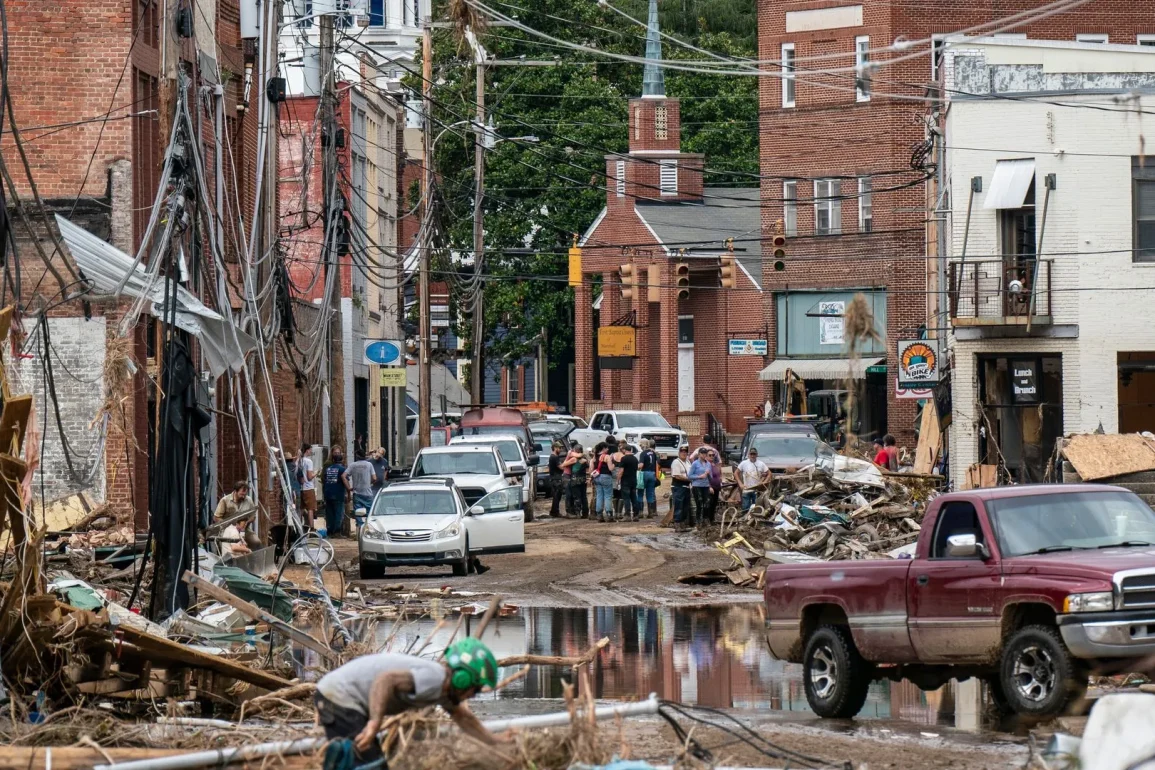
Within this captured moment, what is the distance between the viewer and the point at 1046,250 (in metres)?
36.0

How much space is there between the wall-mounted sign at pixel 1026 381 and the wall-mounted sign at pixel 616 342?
2829cm

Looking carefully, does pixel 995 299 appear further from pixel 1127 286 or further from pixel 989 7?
pixel 989 7

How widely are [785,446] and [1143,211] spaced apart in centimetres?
868

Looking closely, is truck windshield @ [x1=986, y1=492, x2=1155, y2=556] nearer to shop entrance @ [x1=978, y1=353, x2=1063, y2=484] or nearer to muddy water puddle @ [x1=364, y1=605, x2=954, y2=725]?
muddy water puddle @ [x1=364, y1=605, x2=954, y2=725]

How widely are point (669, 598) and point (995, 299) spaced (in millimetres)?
15026

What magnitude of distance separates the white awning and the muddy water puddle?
1536 centimetres

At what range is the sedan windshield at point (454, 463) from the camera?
35.1 metres

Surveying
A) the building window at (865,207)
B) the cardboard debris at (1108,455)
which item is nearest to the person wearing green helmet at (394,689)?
the cardboard debris at (1108,455)

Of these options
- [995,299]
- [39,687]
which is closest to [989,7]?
[995,299]

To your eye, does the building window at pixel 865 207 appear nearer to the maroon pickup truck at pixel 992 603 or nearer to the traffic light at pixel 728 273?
the traffic light at pixel 728 273

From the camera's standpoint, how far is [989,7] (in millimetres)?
54875

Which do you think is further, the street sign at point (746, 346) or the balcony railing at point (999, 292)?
the street sign at point (746, 346)

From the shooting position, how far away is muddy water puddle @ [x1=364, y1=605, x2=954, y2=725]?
15.2 meters

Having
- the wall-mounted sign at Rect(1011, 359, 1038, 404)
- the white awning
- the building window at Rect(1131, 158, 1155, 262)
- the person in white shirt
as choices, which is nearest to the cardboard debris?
the person in white shirt
